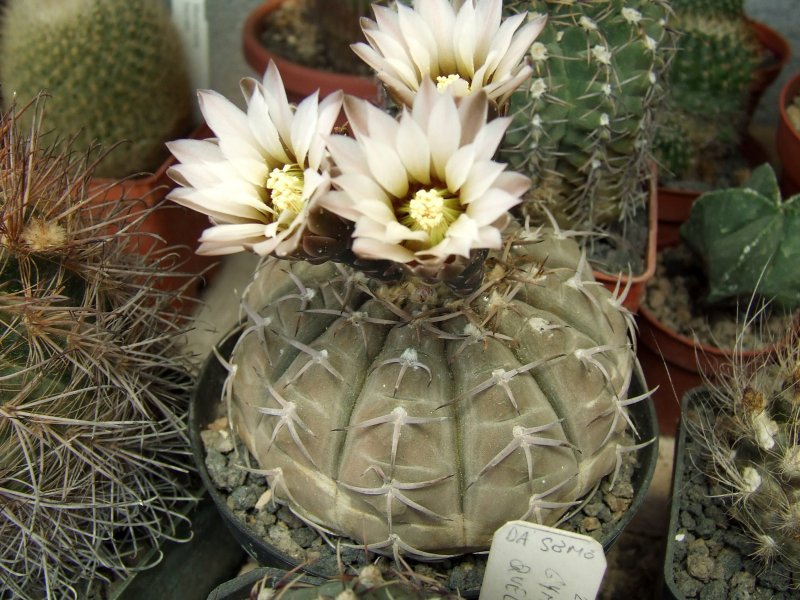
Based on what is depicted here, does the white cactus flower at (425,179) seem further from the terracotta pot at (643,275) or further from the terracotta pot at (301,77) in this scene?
the terracotta pot at (301,77)

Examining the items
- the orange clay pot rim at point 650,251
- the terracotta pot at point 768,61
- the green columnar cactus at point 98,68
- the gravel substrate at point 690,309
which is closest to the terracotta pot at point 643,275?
the orange clay pot rim at point 650,251

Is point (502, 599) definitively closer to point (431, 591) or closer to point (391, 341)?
point (431, 591)

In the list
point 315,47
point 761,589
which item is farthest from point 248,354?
point 315,47

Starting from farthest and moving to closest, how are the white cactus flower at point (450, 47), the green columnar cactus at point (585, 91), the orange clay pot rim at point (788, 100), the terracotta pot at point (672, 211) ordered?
the terracotta pot at point (672, 211) < the orange clay pot rim at point (788, 100) < the green columnar cactus at point (585, 91) < the white cactus flower at point (450, 47)

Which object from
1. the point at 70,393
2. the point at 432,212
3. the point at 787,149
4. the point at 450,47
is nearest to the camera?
the point at 432,212

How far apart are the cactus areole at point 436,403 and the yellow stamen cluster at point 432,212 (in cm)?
13

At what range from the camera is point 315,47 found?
1895 mm

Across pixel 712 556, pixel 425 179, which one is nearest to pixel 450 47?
pixel 425 179

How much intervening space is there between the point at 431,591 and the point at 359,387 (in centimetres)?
22

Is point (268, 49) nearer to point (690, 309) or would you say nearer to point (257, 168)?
point (690, 309)

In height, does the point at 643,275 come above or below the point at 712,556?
above

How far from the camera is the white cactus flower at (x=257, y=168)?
69cm

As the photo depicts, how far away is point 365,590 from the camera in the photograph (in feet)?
2.36

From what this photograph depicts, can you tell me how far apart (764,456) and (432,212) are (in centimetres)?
Answer: 58
